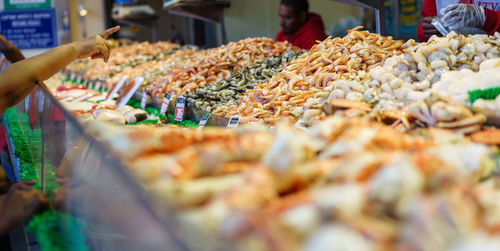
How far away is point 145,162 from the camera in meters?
1.02

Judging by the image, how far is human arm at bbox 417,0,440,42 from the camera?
3.11 metres

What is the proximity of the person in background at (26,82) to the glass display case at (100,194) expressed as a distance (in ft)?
0.28

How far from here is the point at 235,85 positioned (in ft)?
12.0

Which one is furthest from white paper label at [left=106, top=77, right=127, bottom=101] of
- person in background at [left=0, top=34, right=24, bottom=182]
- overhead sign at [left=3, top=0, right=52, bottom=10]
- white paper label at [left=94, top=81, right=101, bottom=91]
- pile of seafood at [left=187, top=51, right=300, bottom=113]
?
overhead sign at [left=3, top=0, right=52, bottom=10]

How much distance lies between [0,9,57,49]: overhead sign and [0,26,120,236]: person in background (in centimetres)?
712

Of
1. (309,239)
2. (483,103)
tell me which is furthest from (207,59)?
(309,239)

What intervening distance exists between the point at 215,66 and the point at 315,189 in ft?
10.6

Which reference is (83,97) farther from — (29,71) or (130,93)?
(29,71)

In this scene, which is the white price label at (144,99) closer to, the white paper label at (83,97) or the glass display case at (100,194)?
the white paper label at (83,97)

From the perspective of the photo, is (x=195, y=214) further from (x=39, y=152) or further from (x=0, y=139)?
(x=0, y=139)

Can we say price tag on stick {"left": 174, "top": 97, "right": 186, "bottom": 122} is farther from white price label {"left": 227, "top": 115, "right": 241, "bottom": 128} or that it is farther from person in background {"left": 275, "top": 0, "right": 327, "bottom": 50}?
person in background {"left": 275, "top": 0, "right": 327, "bottom": 50}

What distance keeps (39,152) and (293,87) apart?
143cm

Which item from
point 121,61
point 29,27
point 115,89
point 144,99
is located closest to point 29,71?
point 144,99

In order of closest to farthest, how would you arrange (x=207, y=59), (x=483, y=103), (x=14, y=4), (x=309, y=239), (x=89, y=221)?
(x=309, y=239)
(x=89, y=221)
(x=483, y=103)
(x=207, y=59)
(x=14, y=4)
